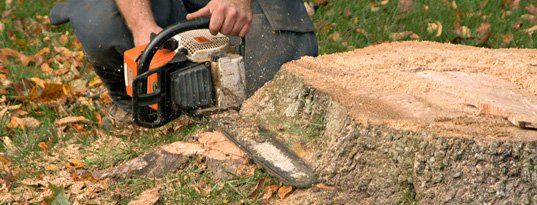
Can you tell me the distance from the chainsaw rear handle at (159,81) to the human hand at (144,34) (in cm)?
29

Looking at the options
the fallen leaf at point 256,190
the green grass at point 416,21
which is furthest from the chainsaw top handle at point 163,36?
the green grass at point 416,21

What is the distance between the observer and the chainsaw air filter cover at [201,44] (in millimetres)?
3436

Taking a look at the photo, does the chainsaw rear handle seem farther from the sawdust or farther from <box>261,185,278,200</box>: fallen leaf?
<box>261,185,278,200</box>: fallen leaf

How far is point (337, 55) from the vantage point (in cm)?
354

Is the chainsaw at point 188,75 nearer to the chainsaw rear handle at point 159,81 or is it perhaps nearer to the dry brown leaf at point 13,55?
the chainsaw rear handle at point 159,81

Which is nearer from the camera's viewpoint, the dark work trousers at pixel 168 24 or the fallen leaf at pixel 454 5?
the dark work trousers at pixel 168 24

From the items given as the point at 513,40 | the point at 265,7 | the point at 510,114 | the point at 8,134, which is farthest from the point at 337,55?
the point at 513,40

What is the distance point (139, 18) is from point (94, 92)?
1116 millimetres

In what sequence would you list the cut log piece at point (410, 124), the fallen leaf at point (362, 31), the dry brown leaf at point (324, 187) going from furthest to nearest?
the fallen leaf at point (362, 31) → the dry brown leaf at point (324, 187) → the cut log piece at point (410, 124)

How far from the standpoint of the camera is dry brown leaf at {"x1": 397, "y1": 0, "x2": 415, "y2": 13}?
19.4 ft

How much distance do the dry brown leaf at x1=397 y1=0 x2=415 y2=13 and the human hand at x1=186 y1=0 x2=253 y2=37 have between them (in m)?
2.59

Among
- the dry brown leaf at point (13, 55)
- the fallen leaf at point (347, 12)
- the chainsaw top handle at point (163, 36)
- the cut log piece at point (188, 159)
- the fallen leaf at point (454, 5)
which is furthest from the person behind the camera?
the fallen leaf at point (454, 5)

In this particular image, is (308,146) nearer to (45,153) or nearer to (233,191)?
(233,191)

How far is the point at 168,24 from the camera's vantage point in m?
4.20
